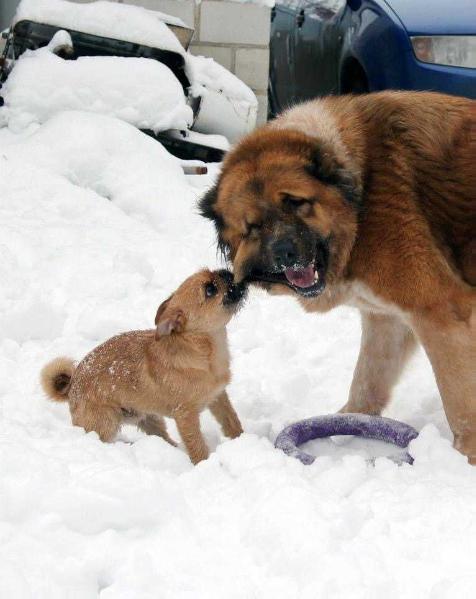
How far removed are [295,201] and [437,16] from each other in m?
2.90

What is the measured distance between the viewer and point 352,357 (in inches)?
184

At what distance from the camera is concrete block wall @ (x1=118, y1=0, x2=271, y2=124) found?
8523mm

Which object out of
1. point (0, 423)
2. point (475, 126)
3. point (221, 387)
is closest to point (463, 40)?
point (475, 126)

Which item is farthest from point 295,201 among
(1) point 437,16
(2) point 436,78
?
(1) point 437,16

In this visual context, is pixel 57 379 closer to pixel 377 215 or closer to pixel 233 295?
pixel 233 295

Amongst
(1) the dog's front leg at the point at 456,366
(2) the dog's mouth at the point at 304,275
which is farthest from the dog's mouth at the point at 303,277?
(1) the dog's front leg at the point at 456,366

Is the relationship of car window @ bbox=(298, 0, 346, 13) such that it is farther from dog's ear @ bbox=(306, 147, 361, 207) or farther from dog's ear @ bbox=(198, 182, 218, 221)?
dog's ear @ bbox=(306, 147, 361, 207)

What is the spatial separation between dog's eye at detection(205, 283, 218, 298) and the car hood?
9.34 feet

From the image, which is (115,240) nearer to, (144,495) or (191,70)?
(191,70)

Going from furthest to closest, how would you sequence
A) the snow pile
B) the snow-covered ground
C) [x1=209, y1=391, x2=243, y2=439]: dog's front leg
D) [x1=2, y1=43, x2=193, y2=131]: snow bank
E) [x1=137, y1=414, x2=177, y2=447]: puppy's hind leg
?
the snow pile
[x1=2, y1=43, x2=193, y2=131]: snow bank
[x1=137, y1=414, x2=177, y2=447]: puppy's hind leg
[x1=209, y1=391, x2=243, y2=439]: dog's front leg
the snow-covered ground

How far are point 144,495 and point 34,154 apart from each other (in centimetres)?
438

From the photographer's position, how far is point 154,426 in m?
3.99

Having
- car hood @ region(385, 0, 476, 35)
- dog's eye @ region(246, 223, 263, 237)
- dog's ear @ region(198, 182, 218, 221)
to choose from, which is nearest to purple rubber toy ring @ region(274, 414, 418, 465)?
dog's eye @ region(246, 223, 263, 237)

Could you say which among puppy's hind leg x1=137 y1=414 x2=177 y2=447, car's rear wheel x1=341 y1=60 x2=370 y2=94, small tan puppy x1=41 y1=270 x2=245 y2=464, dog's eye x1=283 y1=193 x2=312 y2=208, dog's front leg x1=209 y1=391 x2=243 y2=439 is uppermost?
dog's eye x1=283 y1=193 x2=312 y2=208
